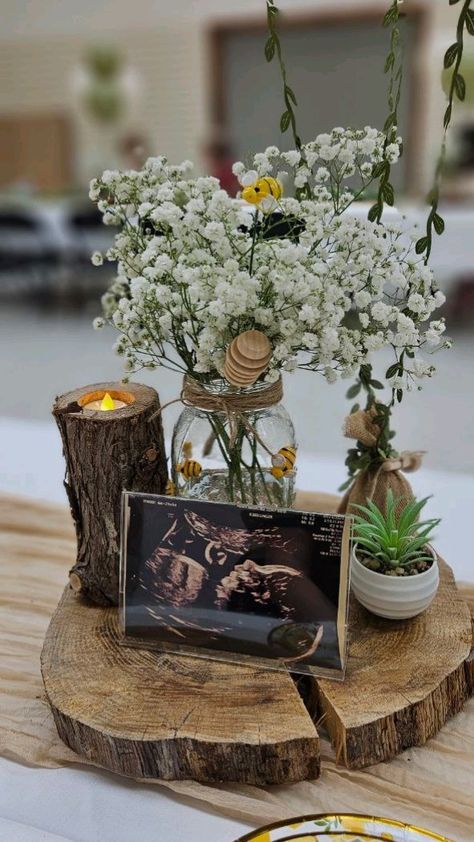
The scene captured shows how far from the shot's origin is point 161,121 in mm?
7488

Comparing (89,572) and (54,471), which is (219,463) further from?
(54,471)

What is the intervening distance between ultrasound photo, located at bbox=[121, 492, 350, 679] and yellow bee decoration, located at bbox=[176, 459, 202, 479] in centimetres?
11

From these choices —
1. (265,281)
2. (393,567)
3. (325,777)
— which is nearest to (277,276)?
(265,281)

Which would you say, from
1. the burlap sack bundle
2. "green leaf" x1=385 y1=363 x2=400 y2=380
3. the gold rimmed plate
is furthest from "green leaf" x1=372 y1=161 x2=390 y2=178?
the gold rimmed plate

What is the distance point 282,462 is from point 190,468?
13 centimetres

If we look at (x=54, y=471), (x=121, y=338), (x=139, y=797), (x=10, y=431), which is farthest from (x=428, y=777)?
(x=10, y=431)

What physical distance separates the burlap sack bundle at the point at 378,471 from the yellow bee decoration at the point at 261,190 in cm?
35

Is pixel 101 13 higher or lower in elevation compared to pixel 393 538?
higher

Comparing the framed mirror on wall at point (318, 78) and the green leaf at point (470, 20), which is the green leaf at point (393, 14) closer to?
the green leaf at point (470, 20)

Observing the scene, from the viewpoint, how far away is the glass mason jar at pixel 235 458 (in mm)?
968

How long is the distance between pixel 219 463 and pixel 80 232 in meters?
4.41

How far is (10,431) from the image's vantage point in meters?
1.80

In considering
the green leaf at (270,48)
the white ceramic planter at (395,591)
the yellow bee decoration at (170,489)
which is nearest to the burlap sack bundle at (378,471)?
the white ceramic planter at (395,591)

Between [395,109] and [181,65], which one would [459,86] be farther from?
[181,65]
